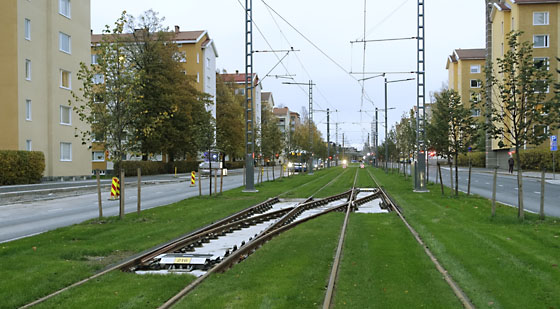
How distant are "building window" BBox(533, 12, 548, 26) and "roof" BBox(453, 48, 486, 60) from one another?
2663 cm

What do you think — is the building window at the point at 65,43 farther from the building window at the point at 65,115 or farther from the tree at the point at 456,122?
the tree at the point at 456,122

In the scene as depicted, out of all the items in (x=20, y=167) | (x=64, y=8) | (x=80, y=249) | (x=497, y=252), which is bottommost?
(x=80, y=249)

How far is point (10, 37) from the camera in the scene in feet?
115

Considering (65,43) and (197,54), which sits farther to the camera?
(197,54)

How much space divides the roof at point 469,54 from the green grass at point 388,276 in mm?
79075

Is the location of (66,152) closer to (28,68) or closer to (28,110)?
(28,110)

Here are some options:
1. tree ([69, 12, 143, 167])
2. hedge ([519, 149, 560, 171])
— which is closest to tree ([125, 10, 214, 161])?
hedge ([519, 149, 560, 171])

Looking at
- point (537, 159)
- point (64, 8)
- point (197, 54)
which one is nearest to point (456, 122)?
point (537, 159)

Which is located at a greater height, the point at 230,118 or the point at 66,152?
the point at 230,118

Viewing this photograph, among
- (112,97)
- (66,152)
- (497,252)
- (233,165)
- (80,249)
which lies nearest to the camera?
(497,252)

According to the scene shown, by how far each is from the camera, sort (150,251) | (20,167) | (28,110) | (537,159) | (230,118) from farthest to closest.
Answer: (230,118), (537,159), (28,110), (20,167), (150,251)

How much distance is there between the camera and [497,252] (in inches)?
370

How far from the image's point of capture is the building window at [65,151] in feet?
133

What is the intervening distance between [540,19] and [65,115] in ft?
160
